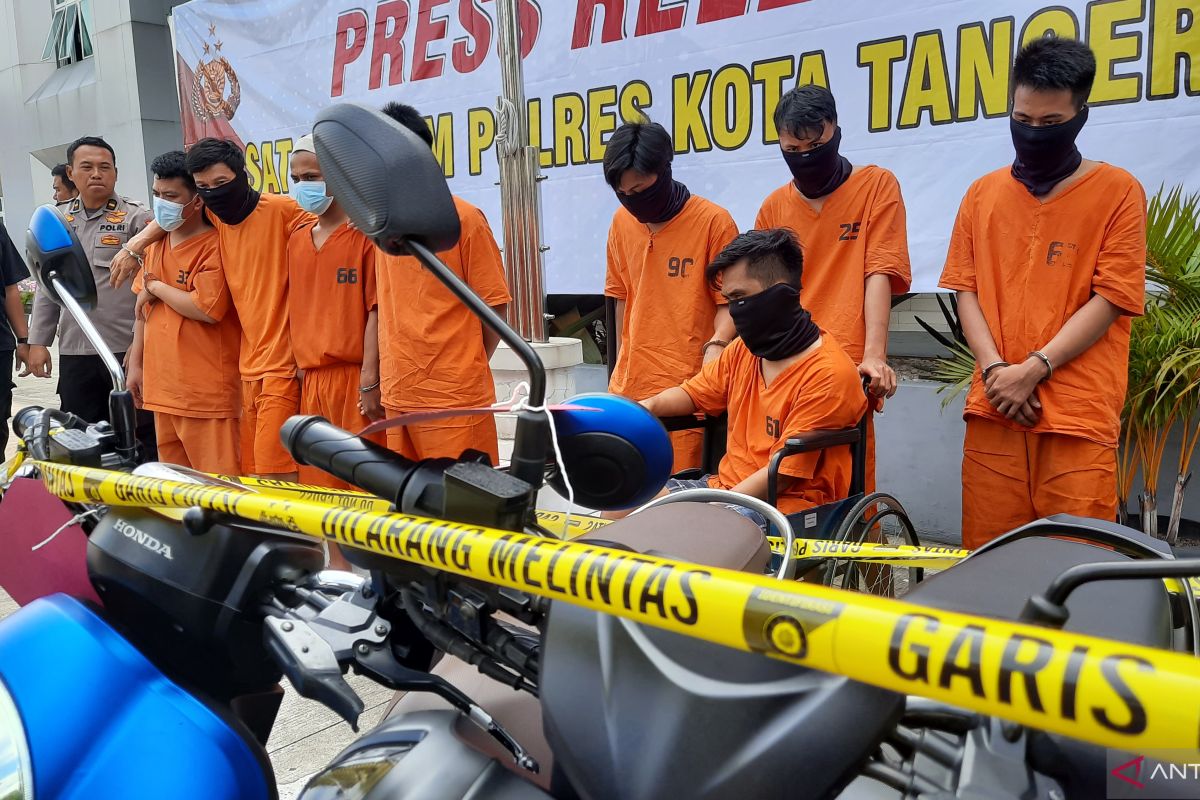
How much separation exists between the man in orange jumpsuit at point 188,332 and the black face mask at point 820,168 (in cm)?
232

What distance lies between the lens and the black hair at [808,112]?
2973 mm

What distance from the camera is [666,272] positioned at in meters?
3.41

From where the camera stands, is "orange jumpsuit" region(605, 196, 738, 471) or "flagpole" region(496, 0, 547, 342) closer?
"orange jumpsuit" region(605, 196, 738, 471)

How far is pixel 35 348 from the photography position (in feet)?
16.0

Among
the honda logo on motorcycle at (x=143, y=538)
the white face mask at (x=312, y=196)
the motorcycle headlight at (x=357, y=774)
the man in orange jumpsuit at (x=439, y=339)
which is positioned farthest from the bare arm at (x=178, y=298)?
the motorcycle headlight at (x=357, y=774)

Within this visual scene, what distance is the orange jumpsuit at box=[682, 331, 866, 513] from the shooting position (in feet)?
8.28

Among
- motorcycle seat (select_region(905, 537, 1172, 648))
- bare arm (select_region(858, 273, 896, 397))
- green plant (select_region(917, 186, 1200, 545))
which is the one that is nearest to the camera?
motorcycle seat (select_region(905, 537, 1172, 648))

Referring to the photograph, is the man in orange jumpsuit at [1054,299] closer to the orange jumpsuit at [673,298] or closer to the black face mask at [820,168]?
the black face mask at [820,168]

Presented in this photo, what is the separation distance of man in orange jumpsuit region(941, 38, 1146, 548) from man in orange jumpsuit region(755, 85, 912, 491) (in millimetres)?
325

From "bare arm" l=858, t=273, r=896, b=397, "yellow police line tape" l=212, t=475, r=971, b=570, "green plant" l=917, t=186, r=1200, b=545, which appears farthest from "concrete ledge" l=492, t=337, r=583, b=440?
"green plant" l=917, t=186, r=1200, b=545

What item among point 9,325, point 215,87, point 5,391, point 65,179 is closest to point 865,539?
point 5,391


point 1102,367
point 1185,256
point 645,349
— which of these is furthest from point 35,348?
point 1185,256

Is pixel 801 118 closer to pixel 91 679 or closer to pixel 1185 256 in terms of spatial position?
pixel 1185 256

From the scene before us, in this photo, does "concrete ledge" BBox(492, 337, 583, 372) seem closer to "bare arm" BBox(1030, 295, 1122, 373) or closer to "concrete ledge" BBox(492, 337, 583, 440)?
"concrete ledge" BBox(492, 337, 583, 440)
